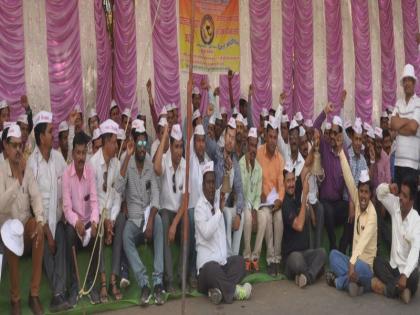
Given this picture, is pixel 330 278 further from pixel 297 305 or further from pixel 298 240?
pixel 297 305

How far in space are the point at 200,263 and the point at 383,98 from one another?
25.6 ft

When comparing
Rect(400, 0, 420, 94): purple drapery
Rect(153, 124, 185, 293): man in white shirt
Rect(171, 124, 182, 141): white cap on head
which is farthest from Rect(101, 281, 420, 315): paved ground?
Rect(400, 0, 420, 94): purple drapery

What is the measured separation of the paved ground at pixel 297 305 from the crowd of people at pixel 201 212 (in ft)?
0.36

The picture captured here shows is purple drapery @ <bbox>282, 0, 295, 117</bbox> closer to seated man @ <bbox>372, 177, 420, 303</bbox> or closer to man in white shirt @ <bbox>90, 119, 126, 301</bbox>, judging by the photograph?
seated man @ <bbox>372, 177, 420, 303</bbox>

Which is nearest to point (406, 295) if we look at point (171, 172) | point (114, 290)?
point (171, 172)

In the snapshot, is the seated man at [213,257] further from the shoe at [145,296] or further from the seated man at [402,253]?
the seated man at [402,253]

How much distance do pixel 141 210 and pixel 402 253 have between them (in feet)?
8.24

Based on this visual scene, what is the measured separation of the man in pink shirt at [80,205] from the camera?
487 centimetres

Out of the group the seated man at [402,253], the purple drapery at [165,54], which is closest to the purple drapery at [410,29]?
the purple drapery at [165,54]

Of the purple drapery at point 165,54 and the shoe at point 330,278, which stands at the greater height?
the purple drapery at point 165,54

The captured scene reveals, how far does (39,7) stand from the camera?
25.1 ft

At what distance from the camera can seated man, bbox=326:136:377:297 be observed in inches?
205

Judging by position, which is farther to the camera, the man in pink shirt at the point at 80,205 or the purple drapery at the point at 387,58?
the purple drapery at the point at 387,58

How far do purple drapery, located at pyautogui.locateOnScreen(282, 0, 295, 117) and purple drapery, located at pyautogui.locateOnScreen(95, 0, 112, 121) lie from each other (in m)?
3.49
